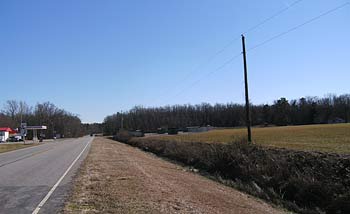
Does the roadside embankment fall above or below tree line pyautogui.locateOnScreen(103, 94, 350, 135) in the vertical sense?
below

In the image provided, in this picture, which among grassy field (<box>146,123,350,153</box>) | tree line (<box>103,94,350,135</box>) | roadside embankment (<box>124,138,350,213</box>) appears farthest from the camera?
tree line (<box>103,94,350,135</box>)

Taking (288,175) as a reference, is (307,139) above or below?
above

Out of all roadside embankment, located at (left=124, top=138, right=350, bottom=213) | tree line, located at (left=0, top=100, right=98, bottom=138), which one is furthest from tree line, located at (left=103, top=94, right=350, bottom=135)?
roadside embankment, located at (left=124, top=138, right=350, bottom=213)

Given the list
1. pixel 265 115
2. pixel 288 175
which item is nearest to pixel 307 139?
pixel 288 175

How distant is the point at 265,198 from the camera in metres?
16.1

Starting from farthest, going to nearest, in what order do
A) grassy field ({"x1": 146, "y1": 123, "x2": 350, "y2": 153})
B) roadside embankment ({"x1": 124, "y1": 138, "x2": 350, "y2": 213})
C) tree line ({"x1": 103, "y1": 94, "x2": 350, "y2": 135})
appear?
tree line ({"x1": 103, "y1": 94, "x2": 350, "y2": 135}) → grassy field ({"x1": 146, "y1": 123, "x2": 350, "y2": 153}) → roadside embankment ({"x1": 124, "y1": 138, "x2": 350, "y2": 213})

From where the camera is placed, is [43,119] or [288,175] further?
[43,119]

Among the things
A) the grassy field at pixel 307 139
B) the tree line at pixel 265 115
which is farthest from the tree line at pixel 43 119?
the grassy field at pixel 307 139

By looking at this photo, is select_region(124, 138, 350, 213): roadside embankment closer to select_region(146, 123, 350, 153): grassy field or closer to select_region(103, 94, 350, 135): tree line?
select_region(146, 123, 350, 153): grassy field

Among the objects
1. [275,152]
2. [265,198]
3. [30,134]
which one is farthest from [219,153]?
[30,134]

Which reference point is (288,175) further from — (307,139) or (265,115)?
(265,115)

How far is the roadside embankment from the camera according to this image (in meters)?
14.7

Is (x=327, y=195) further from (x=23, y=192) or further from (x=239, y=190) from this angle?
(x=23, y=192)

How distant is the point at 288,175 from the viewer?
18.6 meters
